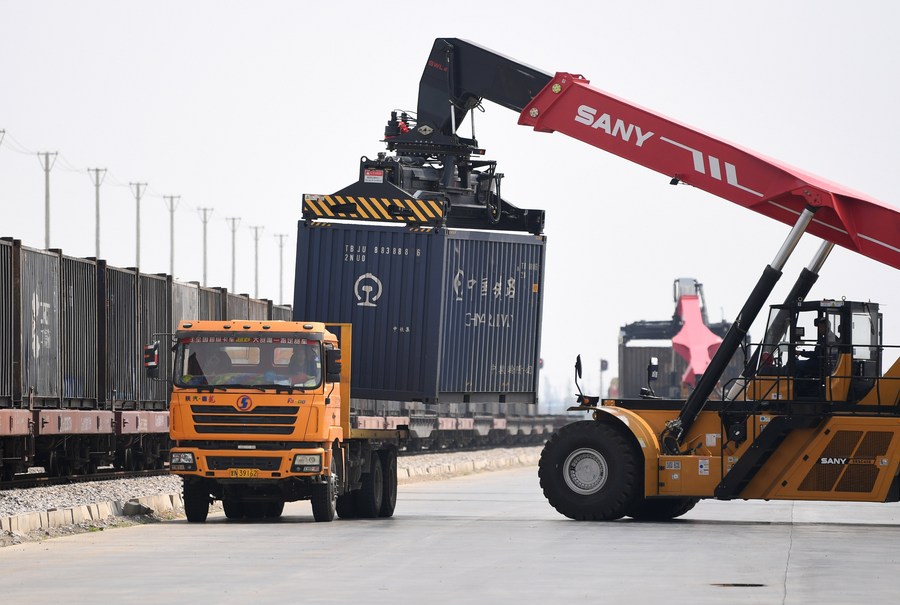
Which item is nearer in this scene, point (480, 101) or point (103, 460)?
point (480, 101)

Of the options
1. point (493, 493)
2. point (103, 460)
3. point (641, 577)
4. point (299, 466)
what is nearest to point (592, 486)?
point (299, 466)

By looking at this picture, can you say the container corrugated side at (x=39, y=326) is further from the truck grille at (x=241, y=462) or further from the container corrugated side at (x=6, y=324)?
the truck grille at (x=241, y=462)

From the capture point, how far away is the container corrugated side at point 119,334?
102 feet

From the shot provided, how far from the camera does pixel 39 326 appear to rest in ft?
90.9

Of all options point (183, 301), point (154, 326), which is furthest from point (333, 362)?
point (183, 301)

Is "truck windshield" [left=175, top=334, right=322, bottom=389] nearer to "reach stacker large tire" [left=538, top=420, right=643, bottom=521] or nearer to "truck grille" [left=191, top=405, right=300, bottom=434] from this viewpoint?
"truck grille" [left=191, top=405, right=300, bottom=434]

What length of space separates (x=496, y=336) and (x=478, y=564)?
10383 millimetres

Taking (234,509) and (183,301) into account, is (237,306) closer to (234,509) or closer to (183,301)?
(183,301)

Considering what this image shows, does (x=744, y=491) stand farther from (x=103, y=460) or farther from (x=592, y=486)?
(x=103, y=460)

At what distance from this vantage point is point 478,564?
51.6ft

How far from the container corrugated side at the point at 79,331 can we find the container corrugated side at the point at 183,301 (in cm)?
442

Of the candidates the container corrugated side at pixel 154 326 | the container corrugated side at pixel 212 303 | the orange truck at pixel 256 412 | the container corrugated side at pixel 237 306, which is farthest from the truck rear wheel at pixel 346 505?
the container corrugated side at pixel 237 306

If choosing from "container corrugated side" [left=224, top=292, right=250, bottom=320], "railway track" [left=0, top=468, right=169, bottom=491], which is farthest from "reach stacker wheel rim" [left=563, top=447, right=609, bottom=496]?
"container corrugated side" [left=224, top=292, right=250, bottom=320]

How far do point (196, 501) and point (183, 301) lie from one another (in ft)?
51.1
